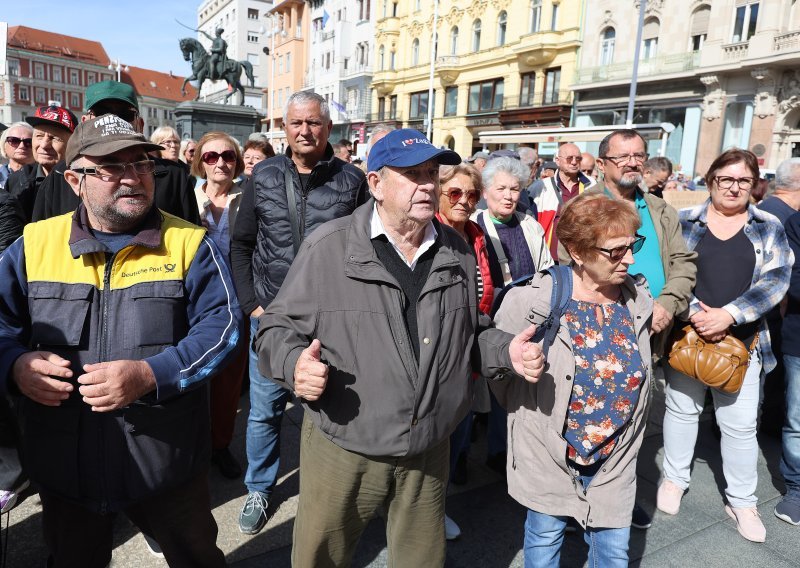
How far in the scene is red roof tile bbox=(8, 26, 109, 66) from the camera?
8577 centimetres

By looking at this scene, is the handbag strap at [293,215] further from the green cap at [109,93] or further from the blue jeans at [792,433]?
the blue jeans at [792,433]

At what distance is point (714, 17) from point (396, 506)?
27979 mm

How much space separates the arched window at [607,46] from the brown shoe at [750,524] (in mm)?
28245

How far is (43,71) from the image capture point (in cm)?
8688

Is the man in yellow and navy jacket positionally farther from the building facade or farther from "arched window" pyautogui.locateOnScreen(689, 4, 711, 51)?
the building facade

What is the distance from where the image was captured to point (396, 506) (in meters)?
2.29

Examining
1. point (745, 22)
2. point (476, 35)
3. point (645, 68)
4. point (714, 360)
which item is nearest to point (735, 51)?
point (745, 22)

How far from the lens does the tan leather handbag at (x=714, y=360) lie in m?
3.21

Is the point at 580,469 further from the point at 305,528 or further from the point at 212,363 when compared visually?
the point at 212,363

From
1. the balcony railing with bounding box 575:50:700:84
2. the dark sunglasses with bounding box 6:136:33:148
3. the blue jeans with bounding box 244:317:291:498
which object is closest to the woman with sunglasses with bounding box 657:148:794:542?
the blue jeans with bounding box 244:317:291:498

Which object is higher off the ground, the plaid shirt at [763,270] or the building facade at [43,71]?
the building facade at [43,71]

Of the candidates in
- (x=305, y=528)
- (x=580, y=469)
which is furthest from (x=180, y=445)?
(x=580, y=469)

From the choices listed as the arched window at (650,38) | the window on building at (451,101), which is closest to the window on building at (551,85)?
the arched window at (650,38)

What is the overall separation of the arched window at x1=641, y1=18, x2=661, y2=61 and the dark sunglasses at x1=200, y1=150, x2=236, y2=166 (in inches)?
1064
